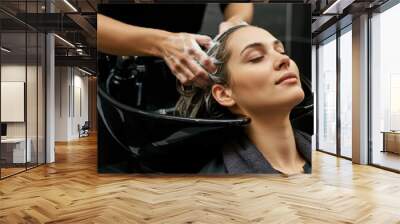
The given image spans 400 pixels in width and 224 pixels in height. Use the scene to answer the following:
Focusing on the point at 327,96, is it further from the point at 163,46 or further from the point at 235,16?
the point at 163,46

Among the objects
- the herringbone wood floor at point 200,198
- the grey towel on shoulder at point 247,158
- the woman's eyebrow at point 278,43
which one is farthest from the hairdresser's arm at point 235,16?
the herringbone wood floor at point 200,198

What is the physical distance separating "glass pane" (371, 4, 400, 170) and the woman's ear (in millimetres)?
3250

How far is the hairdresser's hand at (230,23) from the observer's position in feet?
22.3

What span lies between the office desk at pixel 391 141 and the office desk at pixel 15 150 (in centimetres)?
713

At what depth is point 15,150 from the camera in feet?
24.1

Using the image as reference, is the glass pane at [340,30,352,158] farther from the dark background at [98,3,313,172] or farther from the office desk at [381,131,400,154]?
the dark background at [98,3,313,172]

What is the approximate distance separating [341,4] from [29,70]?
609 cm

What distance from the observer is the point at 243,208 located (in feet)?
14.9

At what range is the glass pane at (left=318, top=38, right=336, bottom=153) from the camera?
1043 cm

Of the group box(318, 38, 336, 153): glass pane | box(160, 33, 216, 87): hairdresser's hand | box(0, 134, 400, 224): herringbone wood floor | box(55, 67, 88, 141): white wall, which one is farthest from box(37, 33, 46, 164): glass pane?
box(55, 67, 88, 141): white wall

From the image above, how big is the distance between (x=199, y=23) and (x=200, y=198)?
10.5 ft

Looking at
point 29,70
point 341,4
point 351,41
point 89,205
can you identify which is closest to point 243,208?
point 89,205

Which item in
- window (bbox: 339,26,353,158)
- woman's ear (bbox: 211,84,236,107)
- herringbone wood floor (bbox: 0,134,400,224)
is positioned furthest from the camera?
window (bbox: 339,26,353,158)

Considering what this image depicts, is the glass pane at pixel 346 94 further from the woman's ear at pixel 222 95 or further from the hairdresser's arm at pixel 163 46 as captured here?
the hairdresser's arm at pixel 163 46
